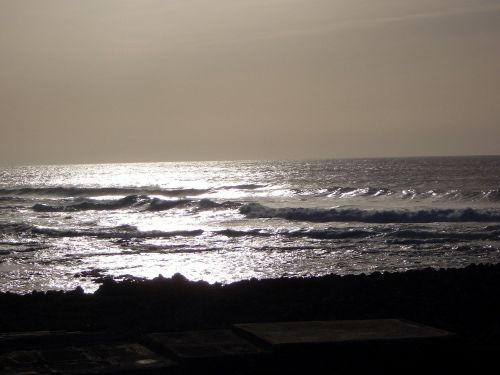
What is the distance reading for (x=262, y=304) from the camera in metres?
10.0

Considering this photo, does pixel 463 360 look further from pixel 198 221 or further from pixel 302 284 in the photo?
pixel 198 221

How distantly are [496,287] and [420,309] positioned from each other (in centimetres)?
286

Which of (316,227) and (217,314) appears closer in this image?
(217,314)

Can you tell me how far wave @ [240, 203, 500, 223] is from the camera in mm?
35625

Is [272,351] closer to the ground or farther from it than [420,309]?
farther from it

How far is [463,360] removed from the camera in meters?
5.44

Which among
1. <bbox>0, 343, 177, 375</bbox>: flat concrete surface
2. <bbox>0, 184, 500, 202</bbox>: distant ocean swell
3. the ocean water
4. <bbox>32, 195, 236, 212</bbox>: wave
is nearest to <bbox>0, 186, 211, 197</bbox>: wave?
<bbox>0, 184, 500, 202</bbox>: distant ocean swell

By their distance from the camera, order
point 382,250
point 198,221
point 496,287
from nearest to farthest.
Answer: point 496,287 < point 382,250 < point 198,221

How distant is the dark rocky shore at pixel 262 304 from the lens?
8.75 m

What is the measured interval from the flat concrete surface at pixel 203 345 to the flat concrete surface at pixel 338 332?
120 millimetres

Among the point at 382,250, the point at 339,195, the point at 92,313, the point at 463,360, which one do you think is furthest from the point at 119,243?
the point at 339,195

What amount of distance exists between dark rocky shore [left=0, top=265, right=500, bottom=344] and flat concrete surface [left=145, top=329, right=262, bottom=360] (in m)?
2.39

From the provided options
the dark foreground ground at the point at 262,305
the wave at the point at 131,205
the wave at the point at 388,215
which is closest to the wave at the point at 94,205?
the wave at the point at 131,205

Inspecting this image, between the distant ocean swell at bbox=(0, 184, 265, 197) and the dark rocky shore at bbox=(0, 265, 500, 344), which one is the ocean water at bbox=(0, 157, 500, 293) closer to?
the dark rocky shore at bbox=(0, 265, 500, 344)
